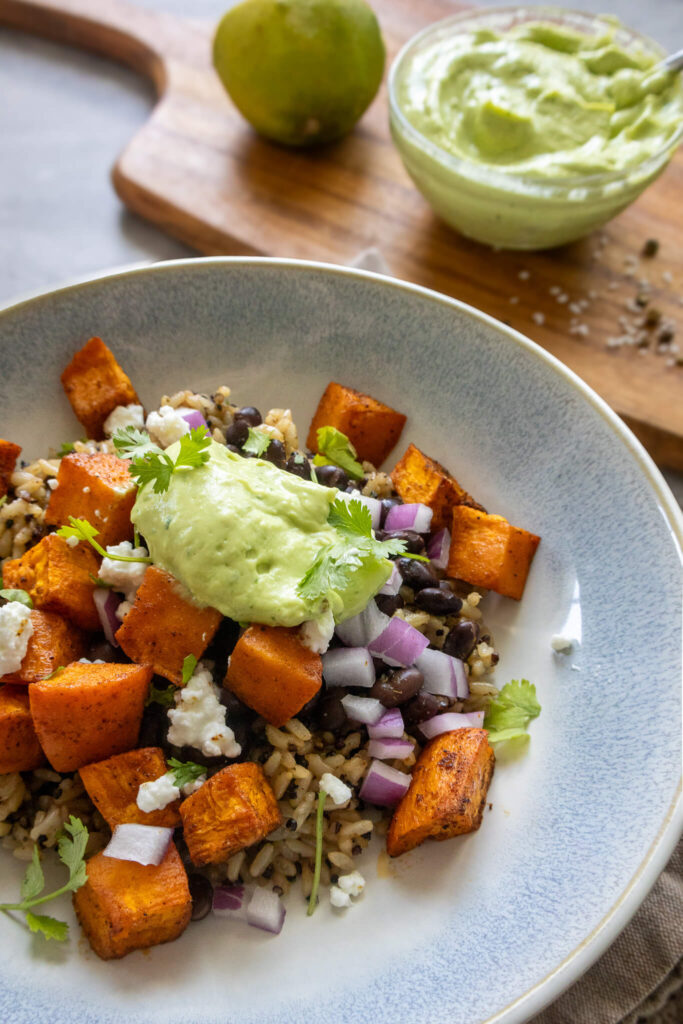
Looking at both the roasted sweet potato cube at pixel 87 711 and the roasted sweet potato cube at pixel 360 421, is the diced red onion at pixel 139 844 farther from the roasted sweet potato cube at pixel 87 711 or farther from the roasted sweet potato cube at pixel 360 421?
the roasted sweet potato cube at pixel 360 421

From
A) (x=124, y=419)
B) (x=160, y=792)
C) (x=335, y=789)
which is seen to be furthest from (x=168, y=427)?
(x=335, y=789)

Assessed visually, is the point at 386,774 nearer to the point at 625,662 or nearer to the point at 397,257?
the point at 625,662

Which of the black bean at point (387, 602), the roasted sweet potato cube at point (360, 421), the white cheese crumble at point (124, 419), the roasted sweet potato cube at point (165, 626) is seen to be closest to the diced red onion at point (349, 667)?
the black bean at point (387, 602)

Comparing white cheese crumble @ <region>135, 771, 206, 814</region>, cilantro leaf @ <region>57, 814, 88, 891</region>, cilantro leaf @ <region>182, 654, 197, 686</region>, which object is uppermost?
cilantro leaf @ <region>182, 654, 197, 686</region>

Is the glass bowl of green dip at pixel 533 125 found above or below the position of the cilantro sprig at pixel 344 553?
above

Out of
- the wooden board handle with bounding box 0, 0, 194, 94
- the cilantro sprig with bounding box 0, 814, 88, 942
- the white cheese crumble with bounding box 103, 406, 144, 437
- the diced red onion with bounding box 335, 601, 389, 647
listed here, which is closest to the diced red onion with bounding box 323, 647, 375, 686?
the diced red onion with bounding box 335, 601, 389, 647

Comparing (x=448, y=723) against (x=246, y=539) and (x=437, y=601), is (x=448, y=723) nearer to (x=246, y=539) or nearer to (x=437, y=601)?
(x=437, y=601)

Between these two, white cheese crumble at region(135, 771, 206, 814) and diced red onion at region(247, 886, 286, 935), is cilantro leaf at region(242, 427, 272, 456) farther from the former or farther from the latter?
diced red onion at region(247, 886, 286, 935)
